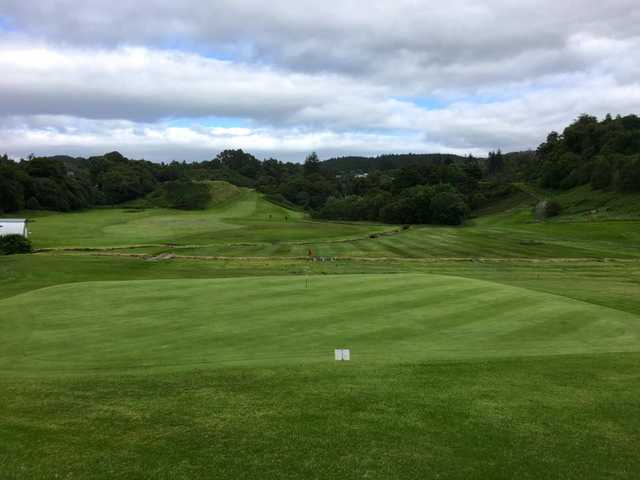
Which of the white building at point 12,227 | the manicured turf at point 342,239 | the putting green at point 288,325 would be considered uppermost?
the white building at point 12,227

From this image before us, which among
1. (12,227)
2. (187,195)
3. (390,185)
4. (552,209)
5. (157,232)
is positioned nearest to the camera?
(12,227)

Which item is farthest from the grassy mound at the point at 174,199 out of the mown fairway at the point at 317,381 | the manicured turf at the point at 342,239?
the mown fairway at the point at 317,381

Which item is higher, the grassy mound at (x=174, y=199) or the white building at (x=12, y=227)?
the grassy mound at (x=174, y=199)

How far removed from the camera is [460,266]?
45188 mm

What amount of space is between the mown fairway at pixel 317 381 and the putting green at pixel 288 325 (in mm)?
90

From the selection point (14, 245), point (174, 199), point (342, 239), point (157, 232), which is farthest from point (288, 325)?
point (174, 199)

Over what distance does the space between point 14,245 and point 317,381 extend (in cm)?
5177

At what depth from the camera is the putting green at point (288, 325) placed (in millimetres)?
12883

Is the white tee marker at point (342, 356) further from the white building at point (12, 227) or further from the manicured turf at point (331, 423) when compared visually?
the white building at point (12, 227)

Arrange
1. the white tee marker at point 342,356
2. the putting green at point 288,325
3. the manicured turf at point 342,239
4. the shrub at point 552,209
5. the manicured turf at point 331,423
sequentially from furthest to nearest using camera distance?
1. the shrub at point 552,209
2. the manicured turf at point 342,239
3. the putting green at point 288,325
4. the white tee marker at point 342,356
5. the manicured turf at point 331,423

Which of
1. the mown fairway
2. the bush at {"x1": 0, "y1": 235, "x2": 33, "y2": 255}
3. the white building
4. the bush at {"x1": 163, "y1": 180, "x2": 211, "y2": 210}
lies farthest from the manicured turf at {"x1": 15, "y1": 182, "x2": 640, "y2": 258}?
the bush at {"x1": 163, "y1": 180, "x2": 211, "y2": 210}

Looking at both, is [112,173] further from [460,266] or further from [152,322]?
[152,322]

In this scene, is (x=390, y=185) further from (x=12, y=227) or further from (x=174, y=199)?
(x=12, y=227)

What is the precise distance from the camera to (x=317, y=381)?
10516 mm
